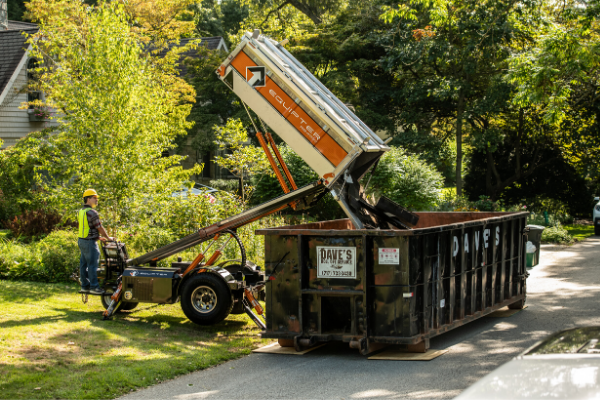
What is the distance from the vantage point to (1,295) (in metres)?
10.8

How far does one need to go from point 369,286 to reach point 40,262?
789 cm

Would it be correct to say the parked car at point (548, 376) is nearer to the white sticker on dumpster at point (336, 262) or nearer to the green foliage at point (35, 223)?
the white sticker on dumpster at point (336, 262)

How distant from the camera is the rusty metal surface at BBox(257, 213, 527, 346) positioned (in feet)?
24.9

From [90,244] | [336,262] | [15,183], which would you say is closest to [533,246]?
[336,262]

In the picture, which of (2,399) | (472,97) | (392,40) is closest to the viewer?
(2,399)

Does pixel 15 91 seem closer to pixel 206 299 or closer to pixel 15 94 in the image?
pixel 15 94

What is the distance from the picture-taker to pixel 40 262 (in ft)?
42.0

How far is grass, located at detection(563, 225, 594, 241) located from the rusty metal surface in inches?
661

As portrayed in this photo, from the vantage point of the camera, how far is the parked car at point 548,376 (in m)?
2.87

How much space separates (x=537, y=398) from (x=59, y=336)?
6991 mm

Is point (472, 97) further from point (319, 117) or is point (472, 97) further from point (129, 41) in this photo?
point (319, 117)

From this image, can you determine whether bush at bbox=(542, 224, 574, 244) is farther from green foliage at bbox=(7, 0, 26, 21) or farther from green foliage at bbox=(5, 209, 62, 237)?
green foliage at bbox=(7, 0, 26, 21)

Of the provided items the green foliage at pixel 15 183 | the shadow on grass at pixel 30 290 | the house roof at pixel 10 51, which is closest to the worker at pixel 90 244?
the shadow on grass at pixel 30 290

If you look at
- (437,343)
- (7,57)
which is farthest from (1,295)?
Result: (7,57)
